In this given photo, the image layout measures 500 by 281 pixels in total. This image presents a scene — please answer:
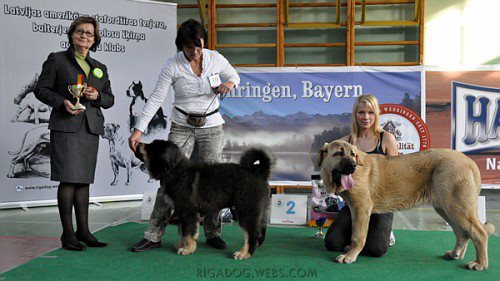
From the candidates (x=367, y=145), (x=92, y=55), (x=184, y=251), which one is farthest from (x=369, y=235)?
(x=92, y=55)

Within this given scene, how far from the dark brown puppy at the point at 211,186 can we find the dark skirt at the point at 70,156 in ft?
1.58

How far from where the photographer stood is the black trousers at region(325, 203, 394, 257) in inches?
143

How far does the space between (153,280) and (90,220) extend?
2.56m

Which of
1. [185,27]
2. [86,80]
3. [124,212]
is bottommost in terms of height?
[124,212]

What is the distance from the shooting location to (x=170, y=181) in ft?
11.9

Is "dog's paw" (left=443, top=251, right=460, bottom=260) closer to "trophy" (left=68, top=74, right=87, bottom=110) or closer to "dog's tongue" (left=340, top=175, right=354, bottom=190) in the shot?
"dog's tongue" (left=340, top=175, right=354, bottom=190)

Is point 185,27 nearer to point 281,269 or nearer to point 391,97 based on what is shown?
point 281,269

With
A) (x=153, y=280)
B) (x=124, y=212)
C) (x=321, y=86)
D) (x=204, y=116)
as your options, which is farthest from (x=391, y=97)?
(x=153, y=280)

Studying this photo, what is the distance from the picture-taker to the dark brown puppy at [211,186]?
11.4ft

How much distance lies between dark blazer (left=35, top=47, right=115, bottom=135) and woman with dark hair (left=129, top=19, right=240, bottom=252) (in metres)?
0.39

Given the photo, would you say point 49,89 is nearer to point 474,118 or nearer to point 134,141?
point 134,141

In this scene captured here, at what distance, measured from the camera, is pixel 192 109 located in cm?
400

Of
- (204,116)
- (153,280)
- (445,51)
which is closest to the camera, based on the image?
(153,280)

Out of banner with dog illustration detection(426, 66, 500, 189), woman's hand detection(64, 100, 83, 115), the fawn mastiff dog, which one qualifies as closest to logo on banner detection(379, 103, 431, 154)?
banner with dog illustration detection(426, 66, 500, 189)
